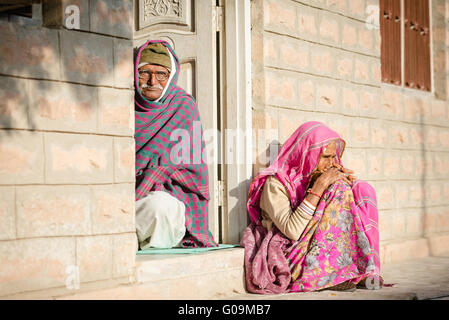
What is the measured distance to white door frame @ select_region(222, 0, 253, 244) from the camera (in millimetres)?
5367

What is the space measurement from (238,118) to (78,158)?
1830 mm

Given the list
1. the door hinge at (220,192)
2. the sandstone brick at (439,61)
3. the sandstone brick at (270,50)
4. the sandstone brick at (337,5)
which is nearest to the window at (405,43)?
the sandstone brick at (439,61)

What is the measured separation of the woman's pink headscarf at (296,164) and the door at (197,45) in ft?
1.37

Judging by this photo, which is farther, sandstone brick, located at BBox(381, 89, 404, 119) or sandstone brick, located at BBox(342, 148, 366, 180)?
sandstone brick, located at BBox(381, 89, 404, 119)

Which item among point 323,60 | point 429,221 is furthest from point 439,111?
point 323,60

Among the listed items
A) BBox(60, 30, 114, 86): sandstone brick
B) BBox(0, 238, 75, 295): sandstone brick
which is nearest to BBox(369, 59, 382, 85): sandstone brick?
BBox(60, 30, 114, 86): sandstone brick

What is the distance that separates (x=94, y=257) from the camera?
12.9 feet

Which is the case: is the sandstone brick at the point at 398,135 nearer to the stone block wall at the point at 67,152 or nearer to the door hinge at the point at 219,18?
the door hinge at the point at 219,18

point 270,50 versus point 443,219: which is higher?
point 270,50

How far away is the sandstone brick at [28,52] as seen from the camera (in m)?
3.55

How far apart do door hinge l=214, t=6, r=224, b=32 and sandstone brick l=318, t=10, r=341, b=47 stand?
0.97m

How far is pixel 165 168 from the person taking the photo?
5.19m

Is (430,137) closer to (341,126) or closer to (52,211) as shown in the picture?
(341,126)

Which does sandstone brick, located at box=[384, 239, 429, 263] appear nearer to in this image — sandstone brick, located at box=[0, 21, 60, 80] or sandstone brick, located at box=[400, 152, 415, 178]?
sandstone brick, located at box=[400, 152, 415, 178]
